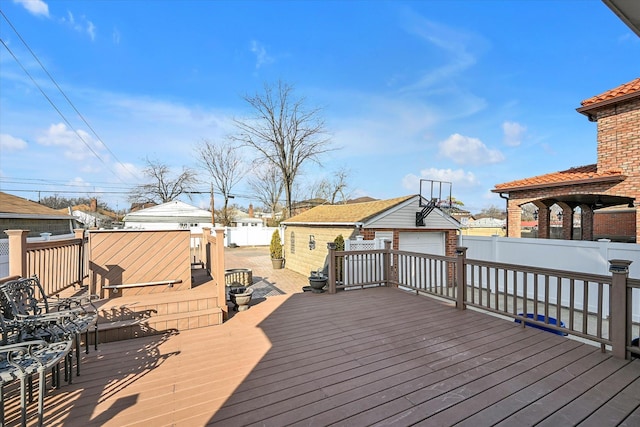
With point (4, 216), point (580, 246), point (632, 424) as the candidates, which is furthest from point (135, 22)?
point (580, 246)

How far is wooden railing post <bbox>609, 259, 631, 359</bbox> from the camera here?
2.83m

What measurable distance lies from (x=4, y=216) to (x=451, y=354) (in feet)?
43.2

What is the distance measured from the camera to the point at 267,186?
89.8 ft

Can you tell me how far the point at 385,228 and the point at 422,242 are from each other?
1872mm

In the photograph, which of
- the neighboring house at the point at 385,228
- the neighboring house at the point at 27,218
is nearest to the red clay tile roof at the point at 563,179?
the neighboring house at the point at 385,228

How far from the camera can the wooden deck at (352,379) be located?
202 centimetres

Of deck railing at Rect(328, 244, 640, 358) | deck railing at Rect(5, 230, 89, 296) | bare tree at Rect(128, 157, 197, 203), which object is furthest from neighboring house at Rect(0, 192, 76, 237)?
bare tree at Rect(128, 157, 197, 203)

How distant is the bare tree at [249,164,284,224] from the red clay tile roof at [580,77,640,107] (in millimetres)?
20287

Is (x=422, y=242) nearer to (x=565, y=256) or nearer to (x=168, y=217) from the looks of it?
(x=565, y=256)

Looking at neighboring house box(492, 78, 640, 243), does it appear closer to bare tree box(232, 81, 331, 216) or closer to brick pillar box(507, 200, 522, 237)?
brick pillar box(507, 200, 522, 237)

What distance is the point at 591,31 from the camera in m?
7.69

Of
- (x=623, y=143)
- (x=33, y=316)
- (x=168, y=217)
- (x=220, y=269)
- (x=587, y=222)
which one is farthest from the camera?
(x=168, y=217)

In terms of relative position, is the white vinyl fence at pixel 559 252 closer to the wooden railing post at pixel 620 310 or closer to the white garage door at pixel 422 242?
the white garage door at pixel 422 242

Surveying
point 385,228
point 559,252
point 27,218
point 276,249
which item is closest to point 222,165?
point 276,249
